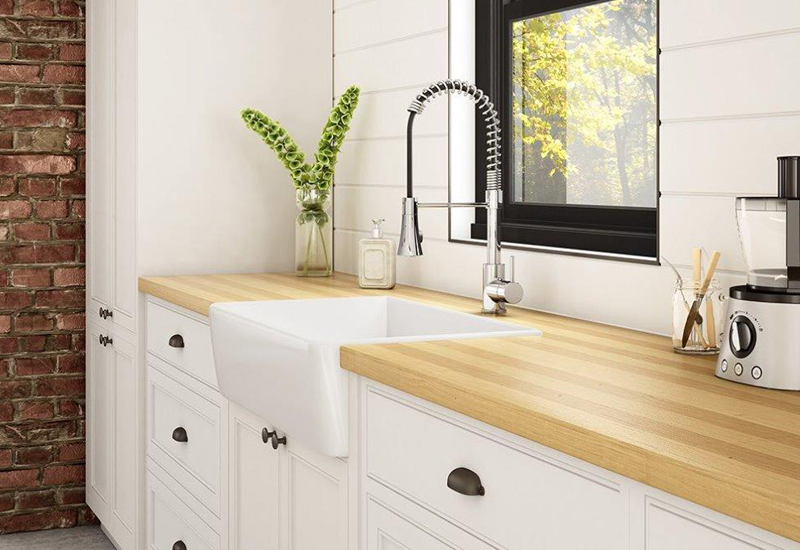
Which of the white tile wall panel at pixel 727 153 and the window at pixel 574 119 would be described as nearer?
the white tile wall panel at pixel 727 153

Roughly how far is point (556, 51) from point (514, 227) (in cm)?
44

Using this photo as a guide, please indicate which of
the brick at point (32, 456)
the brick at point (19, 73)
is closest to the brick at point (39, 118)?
the brick at point (19, 73)

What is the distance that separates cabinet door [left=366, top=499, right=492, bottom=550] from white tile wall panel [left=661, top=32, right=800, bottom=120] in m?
0.87

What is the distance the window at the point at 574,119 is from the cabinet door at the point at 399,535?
0.76 meters

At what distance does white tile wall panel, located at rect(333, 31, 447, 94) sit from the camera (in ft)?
8.95

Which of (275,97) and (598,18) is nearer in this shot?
(598,18)

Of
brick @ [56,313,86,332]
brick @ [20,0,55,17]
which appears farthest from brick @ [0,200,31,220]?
brick @ [20,0,55,17]

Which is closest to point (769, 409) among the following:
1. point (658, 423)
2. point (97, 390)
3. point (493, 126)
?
point (658, 423)

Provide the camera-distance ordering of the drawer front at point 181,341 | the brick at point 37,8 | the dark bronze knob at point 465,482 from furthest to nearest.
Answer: the brick at point 37,8, the drawer front at point 181,341, the dark bronze knob at point 465,482

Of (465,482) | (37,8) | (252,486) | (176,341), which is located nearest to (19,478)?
(176,341)

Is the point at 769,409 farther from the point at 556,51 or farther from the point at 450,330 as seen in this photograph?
the point at 556,51

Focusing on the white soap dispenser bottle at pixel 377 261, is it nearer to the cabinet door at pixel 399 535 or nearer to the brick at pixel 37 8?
the cabinet door at pixel 399 535

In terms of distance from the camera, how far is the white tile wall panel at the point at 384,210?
108 inches

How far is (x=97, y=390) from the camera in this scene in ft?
11.6
